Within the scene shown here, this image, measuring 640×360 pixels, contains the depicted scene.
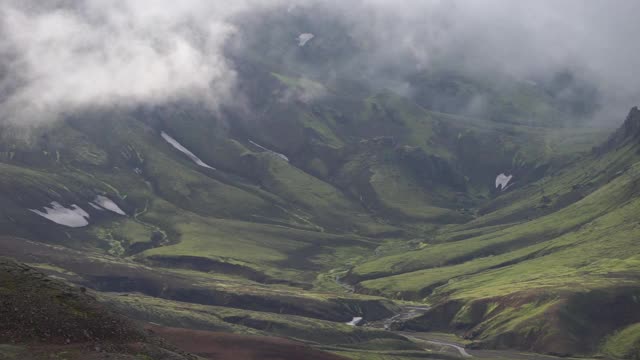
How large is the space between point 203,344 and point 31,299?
226 feet

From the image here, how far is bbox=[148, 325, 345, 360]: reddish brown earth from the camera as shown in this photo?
13825 centimetres

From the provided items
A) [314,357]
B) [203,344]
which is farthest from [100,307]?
[314,357]

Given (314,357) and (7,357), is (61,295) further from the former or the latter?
(314,357)

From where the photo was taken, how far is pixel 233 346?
15575 centimetres

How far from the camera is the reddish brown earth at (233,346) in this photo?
138 m

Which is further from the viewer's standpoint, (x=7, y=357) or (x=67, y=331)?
(x=67, y=331)

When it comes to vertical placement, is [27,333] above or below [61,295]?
below

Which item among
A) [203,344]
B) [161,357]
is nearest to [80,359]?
[161,357]

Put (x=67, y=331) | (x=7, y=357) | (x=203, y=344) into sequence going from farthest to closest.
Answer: (x=203, y=344)
(x=67, y=331)
(x=7, y=357)

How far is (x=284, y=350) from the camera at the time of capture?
16575 centimetres

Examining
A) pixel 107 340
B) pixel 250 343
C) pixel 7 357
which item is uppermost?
pixel 250 343

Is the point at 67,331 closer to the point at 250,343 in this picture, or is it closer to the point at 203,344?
the point at 203,344

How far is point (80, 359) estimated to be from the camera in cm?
7169

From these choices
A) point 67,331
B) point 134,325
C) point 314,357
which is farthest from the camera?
point 314,357
